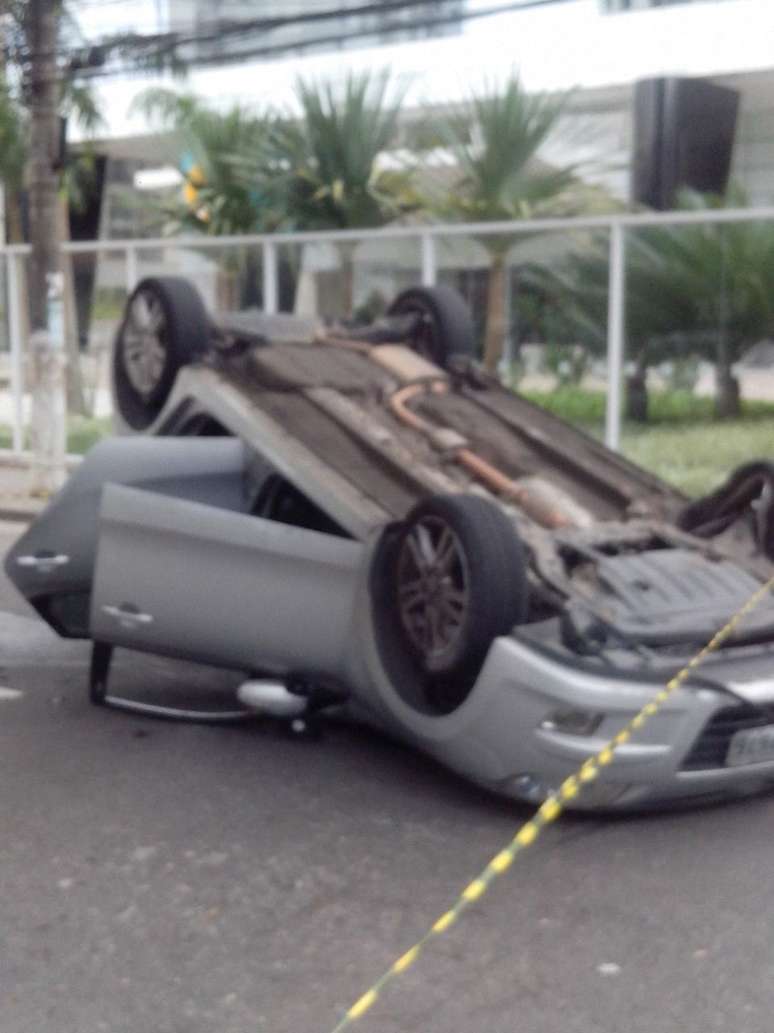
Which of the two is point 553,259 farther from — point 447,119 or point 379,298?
point 447,119

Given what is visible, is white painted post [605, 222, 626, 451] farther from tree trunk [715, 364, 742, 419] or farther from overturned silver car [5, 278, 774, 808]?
overturned silver car [5, 278, 774, 808]

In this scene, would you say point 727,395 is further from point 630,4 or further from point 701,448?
point 630,4

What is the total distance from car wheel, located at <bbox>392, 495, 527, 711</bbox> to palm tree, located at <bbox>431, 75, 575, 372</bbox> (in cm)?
808

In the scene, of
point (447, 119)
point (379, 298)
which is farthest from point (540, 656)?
point (447, 119)

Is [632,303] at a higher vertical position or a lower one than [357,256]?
lower

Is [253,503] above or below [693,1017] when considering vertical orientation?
above

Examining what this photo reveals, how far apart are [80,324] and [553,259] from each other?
603 centimetres

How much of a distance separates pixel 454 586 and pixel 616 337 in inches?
247

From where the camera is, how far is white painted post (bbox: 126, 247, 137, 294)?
47.6ft

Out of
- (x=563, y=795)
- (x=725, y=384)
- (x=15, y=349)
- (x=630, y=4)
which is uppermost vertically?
(x=630, y=4)

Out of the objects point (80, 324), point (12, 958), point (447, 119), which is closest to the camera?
point (12, 958)

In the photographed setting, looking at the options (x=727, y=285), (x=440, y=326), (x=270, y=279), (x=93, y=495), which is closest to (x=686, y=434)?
(x=727, y=285)

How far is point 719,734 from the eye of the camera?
191 inches

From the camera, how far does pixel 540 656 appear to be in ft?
15.6
